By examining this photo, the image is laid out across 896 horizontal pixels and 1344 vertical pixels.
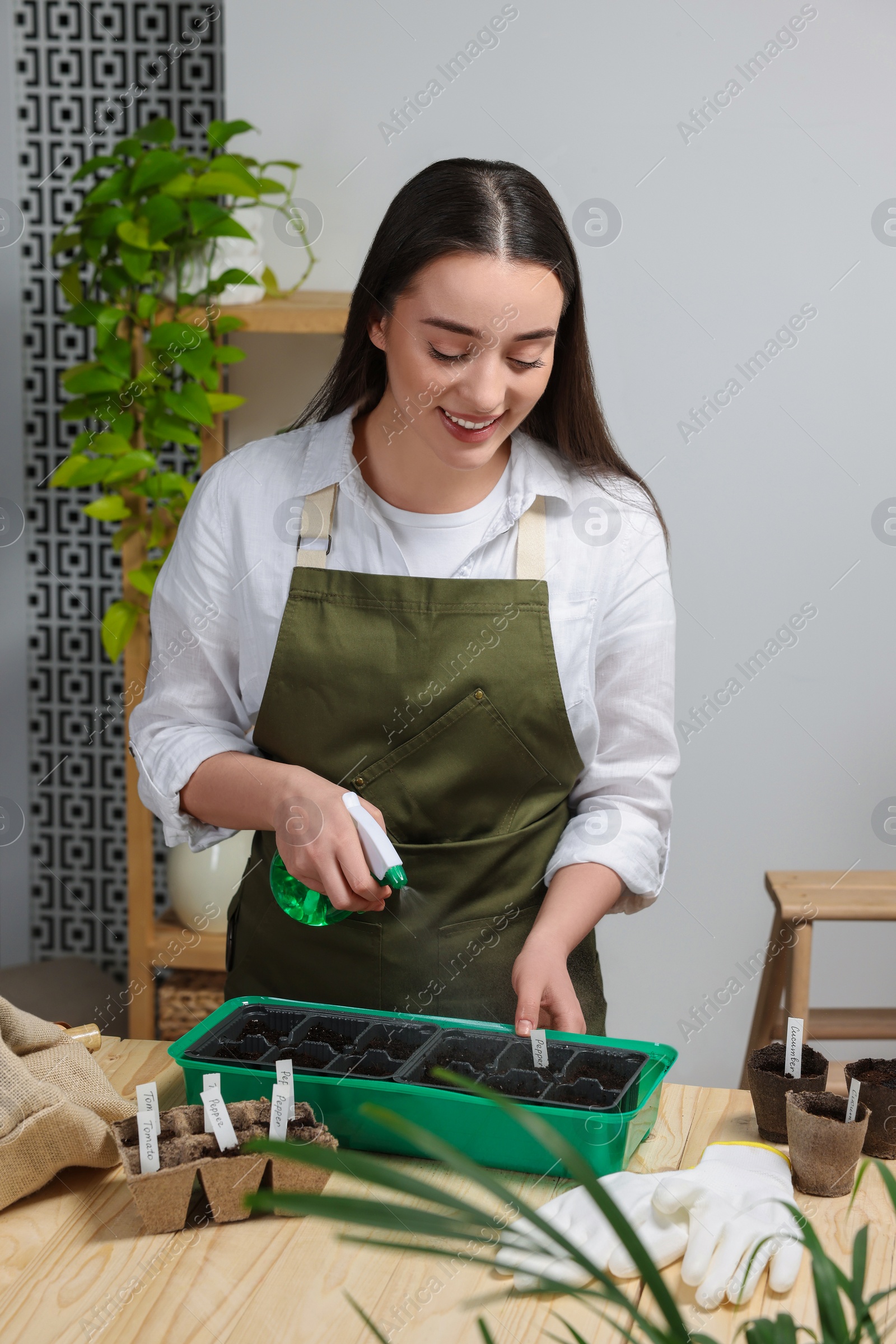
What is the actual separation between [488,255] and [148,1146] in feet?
3.30

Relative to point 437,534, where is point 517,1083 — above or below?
below

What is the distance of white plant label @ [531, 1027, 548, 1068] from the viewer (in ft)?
4.17

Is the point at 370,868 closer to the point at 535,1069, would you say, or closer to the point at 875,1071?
the point at 535,1069

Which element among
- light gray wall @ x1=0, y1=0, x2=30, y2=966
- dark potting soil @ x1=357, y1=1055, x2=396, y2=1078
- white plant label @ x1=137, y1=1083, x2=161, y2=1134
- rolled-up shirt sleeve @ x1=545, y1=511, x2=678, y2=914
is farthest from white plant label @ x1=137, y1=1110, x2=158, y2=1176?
light gray wall @ x1=0, y1=0, x2=30, y2=966

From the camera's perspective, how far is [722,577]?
2.71 meters

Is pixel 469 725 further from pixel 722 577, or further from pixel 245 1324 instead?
pixel 722 577

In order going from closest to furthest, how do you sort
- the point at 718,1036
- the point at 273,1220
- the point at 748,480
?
the point at 273,1220
the point at 748,480
the point at 718,1036

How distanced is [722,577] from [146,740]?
1535 millimetres

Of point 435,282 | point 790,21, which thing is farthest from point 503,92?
point 435,282

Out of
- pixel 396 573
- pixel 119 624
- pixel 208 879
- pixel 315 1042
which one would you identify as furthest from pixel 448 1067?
pixel 119 624

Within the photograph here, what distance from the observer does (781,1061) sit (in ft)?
4.37

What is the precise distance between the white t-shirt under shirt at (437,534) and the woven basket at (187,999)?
4.73 feet

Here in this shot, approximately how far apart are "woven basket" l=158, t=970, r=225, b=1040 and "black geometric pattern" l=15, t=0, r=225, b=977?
0.53 m

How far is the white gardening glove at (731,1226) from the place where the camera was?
103cm
